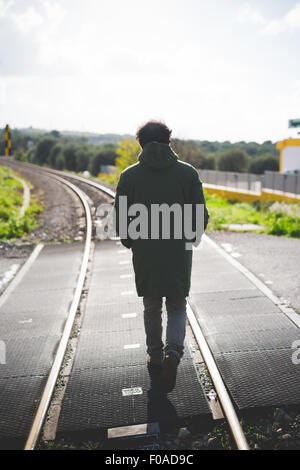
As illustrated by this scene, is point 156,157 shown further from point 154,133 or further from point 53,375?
point 53,375

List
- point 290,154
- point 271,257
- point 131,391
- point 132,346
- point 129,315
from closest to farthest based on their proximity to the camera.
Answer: point 131,391 < point 132,346 < point 129,315 < point 271,257 < point 290,154

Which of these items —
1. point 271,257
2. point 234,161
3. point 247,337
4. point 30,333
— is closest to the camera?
point 247,337

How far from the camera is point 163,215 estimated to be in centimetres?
347

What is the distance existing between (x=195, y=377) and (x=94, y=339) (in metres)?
1.35

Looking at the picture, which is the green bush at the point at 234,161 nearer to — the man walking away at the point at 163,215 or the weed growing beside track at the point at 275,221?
the weed growing beside track at the point at 275,221

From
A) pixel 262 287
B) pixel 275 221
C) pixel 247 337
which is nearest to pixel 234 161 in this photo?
pixel 275 221

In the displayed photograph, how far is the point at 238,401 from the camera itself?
139 inches

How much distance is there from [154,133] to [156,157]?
224 mm

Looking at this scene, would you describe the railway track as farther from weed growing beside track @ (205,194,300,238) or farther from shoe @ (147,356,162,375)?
weed growing beside track @ (205,194,300,238)

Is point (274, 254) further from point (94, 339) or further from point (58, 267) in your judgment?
point (94, 339)

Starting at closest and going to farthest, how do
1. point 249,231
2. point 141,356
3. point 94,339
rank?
1. point 141,356
2. point 94,339
3. point 249,231

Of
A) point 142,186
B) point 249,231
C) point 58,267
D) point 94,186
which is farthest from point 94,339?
point 94,186

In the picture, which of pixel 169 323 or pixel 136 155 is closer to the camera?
pixel 169 323

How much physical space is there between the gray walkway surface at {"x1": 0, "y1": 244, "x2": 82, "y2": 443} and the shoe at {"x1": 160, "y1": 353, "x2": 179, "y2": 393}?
106 centimetres
